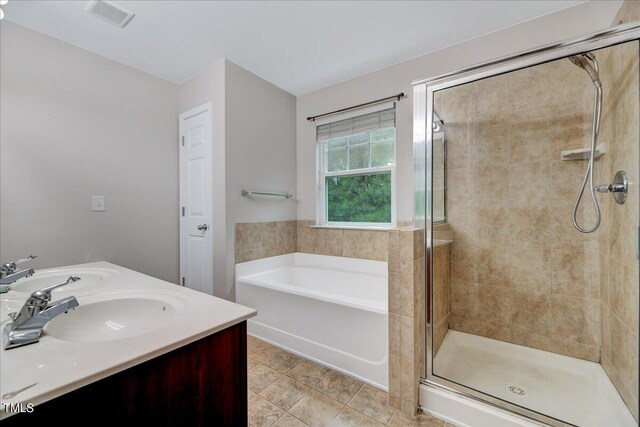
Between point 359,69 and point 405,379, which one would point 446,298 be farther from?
point 359,69

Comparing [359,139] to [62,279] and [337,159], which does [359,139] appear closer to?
[337,159]

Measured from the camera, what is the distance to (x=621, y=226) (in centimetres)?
149

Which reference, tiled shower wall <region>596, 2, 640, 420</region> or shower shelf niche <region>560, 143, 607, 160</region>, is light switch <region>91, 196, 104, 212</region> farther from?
shower shelf niche <region>560, 143, 607, 160</region>

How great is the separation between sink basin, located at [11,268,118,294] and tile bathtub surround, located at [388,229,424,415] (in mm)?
1451

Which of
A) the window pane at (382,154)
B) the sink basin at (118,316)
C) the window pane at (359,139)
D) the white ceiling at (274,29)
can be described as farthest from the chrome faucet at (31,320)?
the window pane at (359,139)

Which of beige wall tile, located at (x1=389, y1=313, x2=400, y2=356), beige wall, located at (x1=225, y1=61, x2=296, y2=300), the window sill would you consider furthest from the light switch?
beige wall tile, located at (x1=389, y1=313, x2=400, y2=356)

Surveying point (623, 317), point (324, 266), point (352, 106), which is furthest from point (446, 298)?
point (352, 106)

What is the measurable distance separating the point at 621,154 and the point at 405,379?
1672mm

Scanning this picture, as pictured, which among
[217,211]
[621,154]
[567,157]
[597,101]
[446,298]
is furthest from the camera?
[217,211]

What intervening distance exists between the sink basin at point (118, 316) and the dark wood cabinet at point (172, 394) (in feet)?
0.69

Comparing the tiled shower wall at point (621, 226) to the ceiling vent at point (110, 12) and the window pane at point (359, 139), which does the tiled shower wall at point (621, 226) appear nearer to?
the window pane at point (359, 139)

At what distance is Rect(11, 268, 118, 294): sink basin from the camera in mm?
1225

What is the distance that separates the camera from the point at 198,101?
2590mm

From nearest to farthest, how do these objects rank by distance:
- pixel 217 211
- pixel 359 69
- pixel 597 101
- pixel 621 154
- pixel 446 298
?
pixel 621 154 → pixel 597 101 → pixel 446 298 → pixel 217 211 → pixel 359 69
